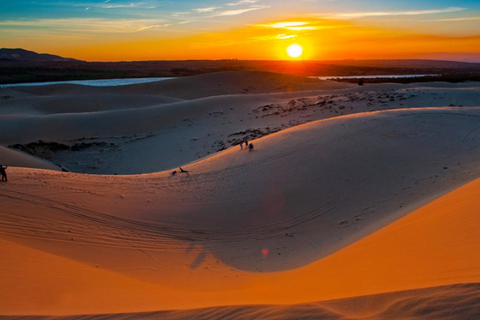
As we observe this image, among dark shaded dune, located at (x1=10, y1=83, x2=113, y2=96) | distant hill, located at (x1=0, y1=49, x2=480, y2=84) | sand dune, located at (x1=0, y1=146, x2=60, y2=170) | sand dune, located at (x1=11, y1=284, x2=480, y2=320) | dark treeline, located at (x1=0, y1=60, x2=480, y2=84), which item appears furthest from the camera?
dark treeline, located at (x1=0, y1=60, x2=480, y2=84)

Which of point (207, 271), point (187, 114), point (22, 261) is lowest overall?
point (22, 261)

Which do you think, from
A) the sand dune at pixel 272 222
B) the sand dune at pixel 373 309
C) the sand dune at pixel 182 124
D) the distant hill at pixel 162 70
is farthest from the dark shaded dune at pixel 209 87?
the sand dune at pixel 373 309

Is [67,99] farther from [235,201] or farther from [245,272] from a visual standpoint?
[245,272]

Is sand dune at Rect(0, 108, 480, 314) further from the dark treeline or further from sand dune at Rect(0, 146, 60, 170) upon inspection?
the dark treeline

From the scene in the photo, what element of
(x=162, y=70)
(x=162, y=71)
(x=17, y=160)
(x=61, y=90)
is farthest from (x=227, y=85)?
(x=162, y=70)

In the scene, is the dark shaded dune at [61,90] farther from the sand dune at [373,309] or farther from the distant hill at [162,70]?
the sand dune at [373,309]

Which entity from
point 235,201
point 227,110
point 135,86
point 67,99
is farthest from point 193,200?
point 135,86

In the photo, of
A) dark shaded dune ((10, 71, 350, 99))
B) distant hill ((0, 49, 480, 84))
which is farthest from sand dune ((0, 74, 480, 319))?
distant hill ((0, 49, 480, 84))

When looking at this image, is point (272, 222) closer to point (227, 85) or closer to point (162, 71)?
point (227, 85)
